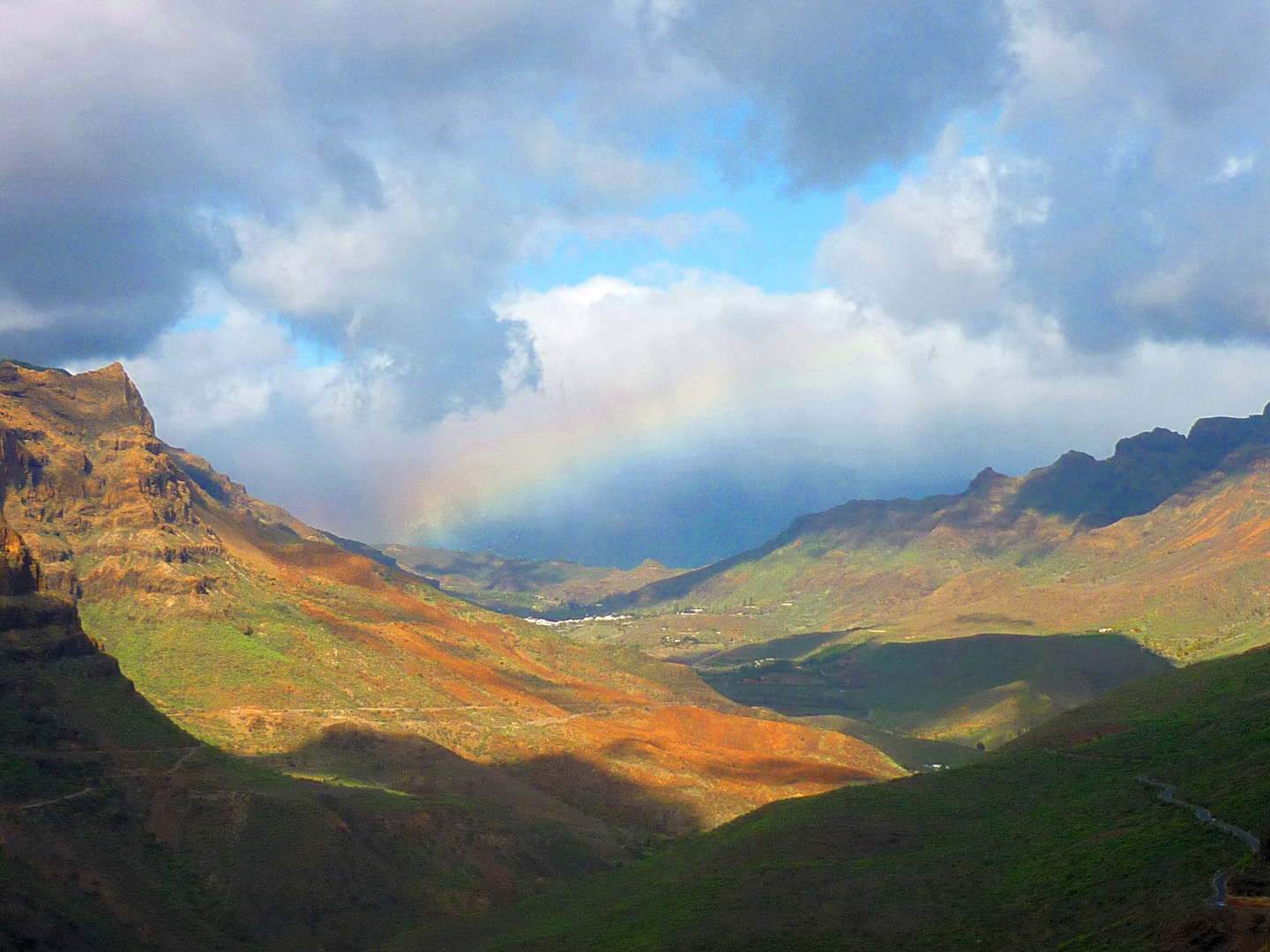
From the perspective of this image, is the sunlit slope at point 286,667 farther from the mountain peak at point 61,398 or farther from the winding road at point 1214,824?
the winding road at point 1214,824

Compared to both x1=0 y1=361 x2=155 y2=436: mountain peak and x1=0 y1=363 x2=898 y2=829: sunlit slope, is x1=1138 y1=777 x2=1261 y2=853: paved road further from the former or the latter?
x1=0 y1=361 x2=155 y2=436: mountain peak

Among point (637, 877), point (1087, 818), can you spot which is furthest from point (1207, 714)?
point (637, 877)

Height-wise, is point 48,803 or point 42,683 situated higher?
point 42,683

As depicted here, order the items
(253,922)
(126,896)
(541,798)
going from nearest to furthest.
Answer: (126,896) → (253,922) → (541,798)

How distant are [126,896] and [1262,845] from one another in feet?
239

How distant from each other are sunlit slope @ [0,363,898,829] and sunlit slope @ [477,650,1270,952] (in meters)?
38.5

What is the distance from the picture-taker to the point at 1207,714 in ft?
345

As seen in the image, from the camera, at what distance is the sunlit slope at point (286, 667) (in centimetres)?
14038

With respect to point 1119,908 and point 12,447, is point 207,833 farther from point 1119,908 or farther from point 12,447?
point 12,447

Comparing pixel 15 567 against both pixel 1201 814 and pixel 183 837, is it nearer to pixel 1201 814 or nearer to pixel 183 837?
pixel 183 837

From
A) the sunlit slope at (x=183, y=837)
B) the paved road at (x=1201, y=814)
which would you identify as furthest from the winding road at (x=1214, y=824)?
the sunlit slope at (x=183, y=837)

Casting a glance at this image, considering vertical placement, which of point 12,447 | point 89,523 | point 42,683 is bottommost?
point 42,683

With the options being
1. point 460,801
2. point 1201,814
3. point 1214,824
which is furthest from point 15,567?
point 1214,824

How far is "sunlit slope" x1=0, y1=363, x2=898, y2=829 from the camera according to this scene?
461 feet
